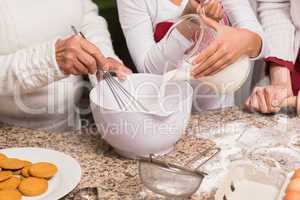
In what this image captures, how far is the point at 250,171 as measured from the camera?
3.16 feet

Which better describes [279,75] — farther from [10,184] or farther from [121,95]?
[10,184]

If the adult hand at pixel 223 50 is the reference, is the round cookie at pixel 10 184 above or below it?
below

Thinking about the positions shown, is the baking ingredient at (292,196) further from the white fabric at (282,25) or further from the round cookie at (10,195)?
the white fabric at (282,25)

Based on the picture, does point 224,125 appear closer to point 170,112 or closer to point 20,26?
point 170,112

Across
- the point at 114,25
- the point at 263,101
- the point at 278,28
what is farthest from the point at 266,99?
the point at 114,25

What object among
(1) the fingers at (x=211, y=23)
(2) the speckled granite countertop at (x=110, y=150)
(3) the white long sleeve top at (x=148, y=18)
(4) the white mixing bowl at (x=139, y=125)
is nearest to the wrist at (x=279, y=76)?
(3) the white long sleeve top at (x=148, y=18)

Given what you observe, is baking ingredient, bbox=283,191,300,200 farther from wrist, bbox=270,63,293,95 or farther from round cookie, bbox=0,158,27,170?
wrist, bbox=270,63,293,95

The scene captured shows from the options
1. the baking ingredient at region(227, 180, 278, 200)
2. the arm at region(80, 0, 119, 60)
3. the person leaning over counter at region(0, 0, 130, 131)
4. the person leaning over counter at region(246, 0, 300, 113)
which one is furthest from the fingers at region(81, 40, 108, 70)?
the person leaning over counter at region(246, 0, 300, 113)

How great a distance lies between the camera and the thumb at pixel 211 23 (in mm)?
1198

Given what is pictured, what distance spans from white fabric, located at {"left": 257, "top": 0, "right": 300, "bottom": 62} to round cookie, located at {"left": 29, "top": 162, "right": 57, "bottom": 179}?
87 cm

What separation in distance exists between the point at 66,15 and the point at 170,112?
1.87ft

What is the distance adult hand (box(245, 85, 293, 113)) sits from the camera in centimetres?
129

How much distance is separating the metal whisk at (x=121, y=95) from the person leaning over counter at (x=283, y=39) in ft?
1.66

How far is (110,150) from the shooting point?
1.14m
